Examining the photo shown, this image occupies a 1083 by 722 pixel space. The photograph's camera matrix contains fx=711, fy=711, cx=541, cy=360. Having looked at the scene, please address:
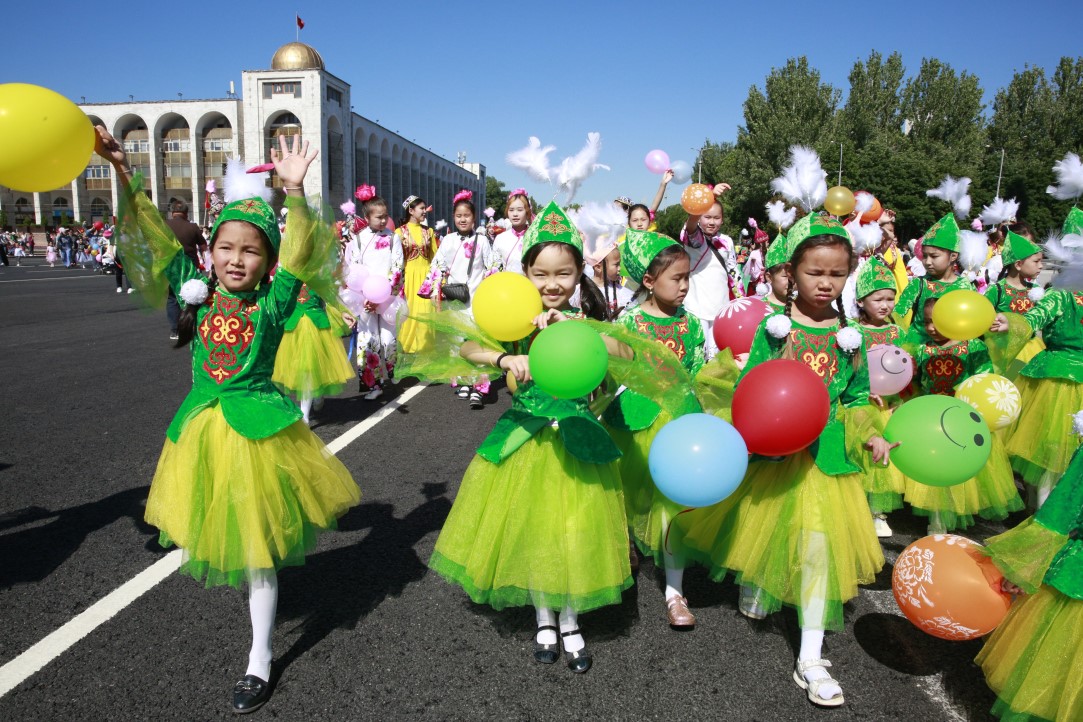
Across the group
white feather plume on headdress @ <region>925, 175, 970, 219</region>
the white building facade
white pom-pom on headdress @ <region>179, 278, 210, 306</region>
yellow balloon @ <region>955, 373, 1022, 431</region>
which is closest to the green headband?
white pom-pom on headdress @ <region>179, 278, 210, 306</region>

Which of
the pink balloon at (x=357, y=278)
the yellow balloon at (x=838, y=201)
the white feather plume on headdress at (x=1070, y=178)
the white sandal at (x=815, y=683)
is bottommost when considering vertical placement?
the white sandal at (x=815, y=683)

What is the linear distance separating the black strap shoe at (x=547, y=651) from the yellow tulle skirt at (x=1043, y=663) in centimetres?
172

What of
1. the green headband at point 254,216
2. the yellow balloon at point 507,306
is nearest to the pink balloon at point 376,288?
the green headband at point 254,216

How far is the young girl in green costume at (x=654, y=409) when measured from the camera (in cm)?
363

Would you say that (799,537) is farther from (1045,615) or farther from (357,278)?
(357,278)

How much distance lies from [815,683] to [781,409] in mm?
1168

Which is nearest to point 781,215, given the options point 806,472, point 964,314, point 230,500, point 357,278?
point 964,314

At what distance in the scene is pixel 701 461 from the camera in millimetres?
2656

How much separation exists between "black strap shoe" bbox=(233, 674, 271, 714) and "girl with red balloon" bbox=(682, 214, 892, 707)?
2.00 meters

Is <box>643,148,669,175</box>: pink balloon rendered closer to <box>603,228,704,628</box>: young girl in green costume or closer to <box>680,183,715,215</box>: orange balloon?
<box>680,183,715,215</box>: orange balloon

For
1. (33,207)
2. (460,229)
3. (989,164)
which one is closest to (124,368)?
A: (460,229)

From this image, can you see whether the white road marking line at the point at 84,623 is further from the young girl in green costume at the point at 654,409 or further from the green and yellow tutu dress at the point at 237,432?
the young girl in green costume at the point at 654,409

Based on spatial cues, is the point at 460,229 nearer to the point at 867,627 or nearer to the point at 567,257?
the point at 567,257

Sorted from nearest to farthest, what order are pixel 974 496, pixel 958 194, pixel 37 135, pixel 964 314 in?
pixel 37 135
pixel 974 496
pixel 964 314
pixel 958 194
